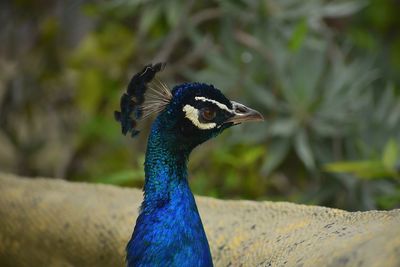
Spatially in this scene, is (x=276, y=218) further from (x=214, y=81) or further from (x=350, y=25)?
(x=350, y=25)

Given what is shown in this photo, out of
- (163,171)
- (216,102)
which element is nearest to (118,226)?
(163,171)

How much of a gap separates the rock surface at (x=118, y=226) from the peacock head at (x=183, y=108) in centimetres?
25

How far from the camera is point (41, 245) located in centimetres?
204

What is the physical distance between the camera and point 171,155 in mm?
1603

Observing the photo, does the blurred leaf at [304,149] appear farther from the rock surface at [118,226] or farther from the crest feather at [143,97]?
the crest feather at [143,97]

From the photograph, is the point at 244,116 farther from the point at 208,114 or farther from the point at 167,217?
the point at 167,217

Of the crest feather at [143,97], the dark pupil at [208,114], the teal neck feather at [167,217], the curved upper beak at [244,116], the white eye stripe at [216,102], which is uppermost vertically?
the crest feather at [143,97]

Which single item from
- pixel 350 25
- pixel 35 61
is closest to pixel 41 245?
pixel 35 61

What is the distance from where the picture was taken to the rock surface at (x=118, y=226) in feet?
4.93

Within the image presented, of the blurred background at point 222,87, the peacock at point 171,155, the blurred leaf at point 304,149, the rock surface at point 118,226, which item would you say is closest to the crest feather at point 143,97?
the peacock at point 171,155

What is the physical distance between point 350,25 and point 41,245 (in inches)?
99.6

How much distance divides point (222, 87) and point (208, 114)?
1.57m

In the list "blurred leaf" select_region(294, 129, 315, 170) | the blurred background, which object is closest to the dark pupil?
the blurred background

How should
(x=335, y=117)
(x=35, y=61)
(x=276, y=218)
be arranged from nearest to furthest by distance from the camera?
(x=276, y=218) → (x=335, y=117) → (x=35, y=61)
